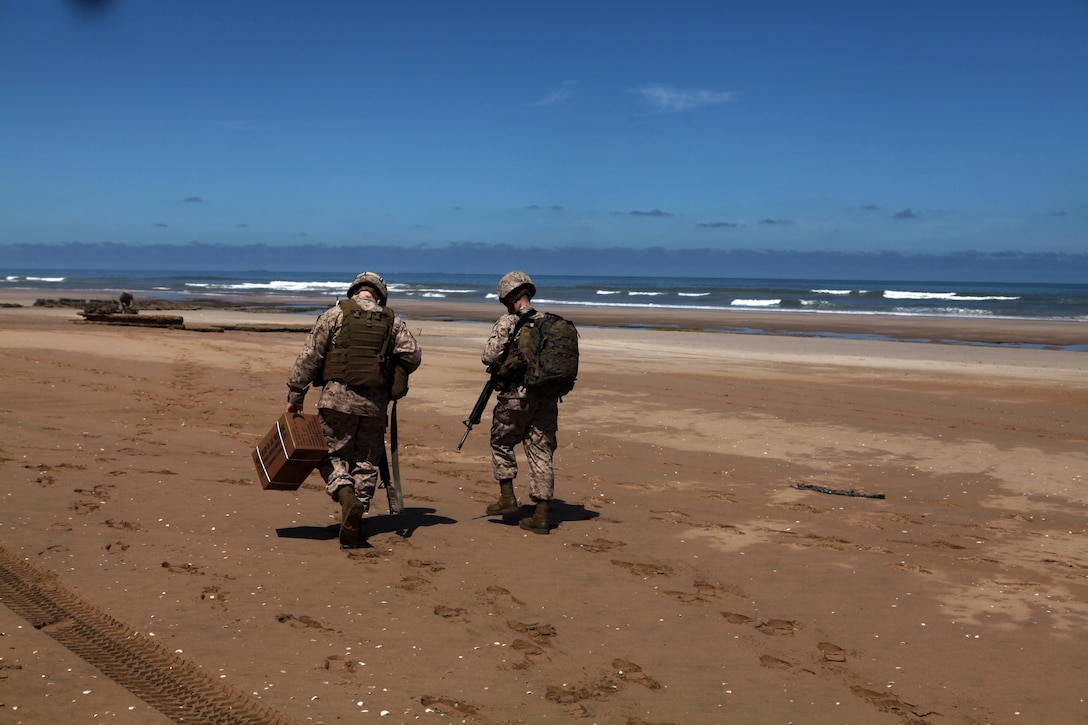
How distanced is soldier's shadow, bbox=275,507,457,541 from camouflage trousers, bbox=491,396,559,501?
64cm

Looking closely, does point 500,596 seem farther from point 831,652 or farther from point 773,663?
point 831,652

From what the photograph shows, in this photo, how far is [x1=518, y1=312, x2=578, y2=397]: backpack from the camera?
287 inches

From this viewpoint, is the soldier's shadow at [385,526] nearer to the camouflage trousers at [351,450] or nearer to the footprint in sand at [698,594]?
the camouflage trousers at [351,450]

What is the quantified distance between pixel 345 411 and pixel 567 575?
1.83 meters

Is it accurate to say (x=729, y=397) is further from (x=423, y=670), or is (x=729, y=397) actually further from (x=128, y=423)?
(x=423, y=670)

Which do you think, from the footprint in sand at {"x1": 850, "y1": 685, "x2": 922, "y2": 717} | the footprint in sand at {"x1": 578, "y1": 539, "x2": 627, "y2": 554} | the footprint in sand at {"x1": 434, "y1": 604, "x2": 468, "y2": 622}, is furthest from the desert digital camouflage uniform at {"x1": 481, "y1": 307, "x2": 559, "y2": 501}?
the footprint in sand at {"x1": 850, "y1": 685, "x2": 922, "y2": 717}

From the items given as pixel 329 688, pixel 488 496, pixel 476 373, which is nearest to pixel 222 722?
pixel 329 688

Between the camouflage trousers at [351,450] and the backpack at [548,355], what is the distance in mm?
1165

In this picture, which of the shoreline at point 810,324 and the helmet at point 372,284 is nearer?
the helmet at point 372,284

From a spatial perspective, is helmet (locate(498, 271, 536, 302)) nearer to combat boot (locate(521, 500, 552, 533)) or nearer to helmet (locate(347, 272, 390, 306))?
helmet (locate(347, 272, 390, 306))

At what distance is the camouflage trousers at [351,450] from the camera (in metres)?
6.75

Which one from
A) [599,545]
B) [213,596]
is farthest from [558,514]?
[213,596]

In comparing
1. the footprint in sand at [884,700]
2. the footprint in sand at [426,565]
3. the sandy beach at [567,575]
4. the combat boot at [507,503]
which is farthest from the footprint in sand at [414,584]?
the footprint in sand at [884,700]

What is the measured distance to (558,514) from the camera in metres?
8.05
